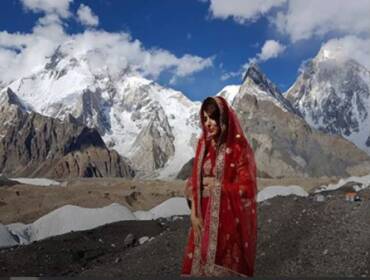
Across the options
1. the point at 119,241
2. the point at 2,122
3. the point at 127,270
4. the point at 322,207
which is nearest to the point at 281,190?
the point at 119,241

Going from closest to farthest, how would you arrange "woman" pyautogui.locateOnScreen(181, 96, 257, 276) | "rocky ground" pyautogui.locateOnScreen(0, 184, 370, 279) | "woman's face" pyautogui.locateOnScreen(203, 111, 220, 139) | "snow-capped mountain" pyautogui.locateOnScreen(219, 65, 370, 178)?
"woman" pyautogui.locateOnScreen(181, 96, 257, 276) → "woman's face" pyautogui.locateOnScreen(203, 111, 220, 139) → "rocky ground" pyautogui.locateOnScreen(0, 184, 370, 279) → "snow-capped mountain" pyautogui.locateOnScreen(219, 65, 370, 178)

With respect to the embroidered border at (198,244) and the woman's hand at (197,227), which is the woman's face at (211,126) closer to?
the embroidered border at (198,244)

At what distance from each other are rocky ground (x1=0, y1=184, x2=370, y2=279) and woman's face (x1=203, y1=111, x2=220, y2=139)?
5078mm

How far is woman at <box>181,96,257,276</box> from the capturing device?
13.8 ft

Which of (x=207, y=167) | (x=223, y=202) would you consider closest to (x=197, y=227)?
(x=223, y=202)

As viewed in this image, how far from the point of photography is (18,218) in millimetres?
32188

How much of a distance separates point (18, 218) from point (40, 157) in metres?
106

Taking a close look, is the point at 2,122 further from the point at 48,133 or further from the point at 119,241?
the point at 119,241

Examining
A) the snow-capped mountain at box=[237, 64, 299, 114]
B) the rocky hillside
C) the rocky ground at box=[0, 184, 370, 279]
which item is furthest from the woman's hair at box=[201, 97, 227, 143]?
the snow-capped mountain at box=[237, 64, 299, 114]

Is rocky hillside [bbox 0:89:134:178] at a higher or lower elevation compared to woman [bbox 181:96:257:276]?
higher

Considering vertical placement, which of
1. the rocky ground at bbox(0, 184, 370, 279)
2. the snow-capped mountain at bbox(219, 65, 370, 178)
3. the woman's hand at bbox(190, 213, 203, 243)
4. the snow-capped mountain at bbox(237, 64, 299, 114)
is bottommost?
the rocky ground at bbox(0, 184, 370, 279)

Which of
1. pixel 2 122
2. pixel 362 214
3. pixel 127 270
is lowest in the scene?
pixel 127 270

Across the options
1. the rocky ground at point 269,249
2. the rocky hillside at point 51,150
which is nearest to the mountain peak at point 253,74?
the rocky hillside at point 51,150

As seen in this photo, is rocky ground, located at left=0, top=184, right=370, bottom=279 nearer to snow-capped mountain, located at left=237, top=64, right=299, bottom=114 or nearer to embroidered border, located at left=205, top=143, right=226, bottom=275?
embroidered border, located at left=205, top=143, right=226, bottom=275
